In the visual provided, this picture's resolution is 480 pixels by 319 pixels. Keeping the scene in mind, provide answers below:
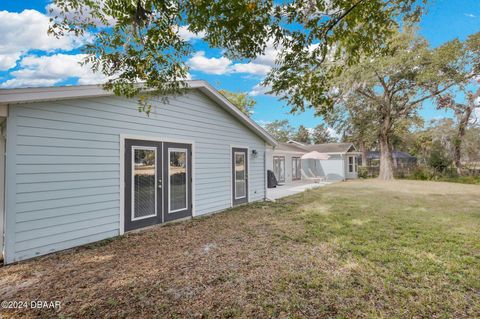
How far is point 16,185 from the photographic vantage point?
365 centimetres

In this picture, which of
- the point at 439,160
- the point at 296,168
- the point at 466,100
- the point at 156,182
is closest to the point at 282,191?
the point at 296,168

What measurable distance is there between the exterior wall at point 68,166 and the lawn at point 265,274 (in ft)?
1.18

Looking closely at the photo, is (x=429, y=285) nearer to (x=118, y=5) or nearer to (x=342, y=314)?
(x=342, y=314)

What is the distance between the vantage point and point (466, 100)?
16.8 meters

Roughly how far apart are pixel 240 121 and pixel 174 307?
6.55 m

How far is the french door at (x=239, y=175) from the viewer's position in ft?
26.7

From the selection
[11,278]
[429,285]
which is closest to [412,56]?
[429,285]

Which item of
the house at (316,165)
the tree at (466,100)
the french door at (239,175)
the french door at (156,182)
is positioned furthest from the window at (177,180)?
the tree at (466,100)

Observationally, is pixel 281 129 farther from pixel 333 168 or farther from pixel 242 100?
pixel 333 168

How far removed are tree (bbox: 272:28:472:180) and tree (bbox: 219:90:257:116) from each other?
1079 centimetres

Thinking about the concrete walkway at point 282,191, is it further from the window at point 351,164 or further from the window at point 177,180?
the window at point 351,164

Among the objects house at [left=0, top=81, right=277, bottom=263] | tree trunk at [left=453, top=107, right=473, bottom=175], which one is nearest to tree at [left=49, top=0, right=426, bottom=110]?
house at [left=0, top=81, right=277, bottom=263]

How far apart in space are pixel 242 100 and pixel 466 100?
61.4 ft

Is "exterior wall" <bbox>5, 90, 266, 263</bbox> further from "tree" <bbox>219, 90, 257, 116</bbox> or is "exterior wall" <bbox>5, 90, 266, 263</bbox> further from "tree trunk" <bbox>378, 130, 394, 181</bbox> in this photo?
"tree" <bbox>219, 90, 257, 116</bbox>
